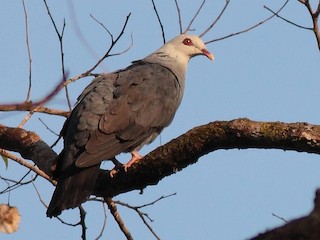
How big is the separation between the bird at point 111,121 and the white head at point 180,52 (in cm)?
43

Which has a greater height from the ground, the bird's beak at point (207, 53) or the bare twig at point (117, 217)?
the bird's beak at point (207, 53)

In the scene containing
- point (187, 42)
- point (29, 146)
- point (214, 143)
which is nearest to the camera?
point (214, 143)

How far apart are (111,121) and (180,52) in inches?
91.7

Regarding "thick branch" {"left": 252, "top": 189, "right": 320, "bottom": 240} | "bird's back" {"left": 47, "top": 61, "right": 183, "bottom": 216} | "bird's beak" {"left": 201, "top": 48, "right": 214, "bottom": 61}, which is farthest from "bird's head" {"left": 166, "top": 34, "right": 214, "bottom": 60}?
"thick branch" {"left": 252, "top": 189, "right": 320, "bottom": 240}

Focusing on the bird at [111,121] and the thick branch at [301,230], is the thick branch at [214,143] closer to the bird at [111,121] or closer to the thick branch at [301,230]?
the bird at [111,121]

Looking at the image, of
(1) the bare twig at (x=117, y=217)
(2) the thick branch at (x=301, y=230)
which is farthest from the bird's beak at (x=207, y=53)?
(2) the thick branch at (x=301, y=230)

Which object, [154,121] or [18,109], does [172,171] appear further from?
[18,109]

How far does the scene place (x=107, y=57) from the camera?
4.24 metres

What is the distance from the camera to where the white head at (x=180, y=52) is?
19.5 feet

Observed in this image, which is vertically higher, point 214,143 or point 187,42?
point 187,42

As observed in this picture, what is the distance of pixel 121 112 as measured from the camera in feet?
14.1

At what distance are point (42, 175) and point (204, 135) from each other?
1.68 m

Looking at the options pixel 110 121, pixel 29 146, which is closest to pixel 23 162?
pixel 29 146

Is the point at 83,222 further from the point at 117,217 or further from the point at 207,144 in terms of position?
the point at 207,144
